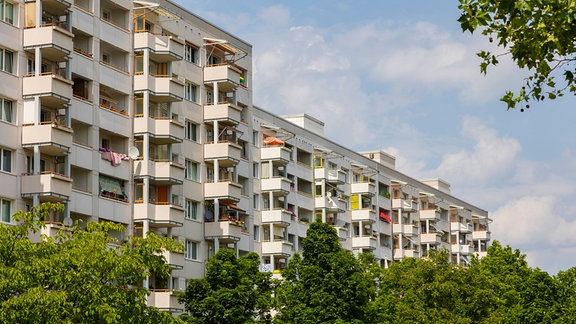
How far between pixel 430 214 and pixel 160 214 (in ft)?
217

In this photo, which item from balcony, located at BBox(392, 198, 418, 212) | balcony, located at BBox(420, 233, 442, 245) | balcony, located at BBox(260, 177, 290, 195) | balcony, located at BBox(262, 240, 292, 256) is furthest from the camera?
balcony, located at BBox(420, 233, 442, 245)

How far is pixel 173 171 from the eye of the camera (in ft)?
229

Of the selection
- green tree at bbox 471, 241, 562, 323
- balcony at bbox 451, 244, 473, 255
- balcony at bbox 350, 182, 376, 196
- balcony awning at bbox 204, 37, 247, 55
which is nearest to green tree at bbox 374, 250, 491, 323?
green tree at bbox 471, 241, 562, 323

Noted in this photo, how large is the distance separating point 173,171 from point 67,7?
12734 mm

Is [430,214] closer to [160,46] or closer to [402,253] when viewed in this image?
[402,253]

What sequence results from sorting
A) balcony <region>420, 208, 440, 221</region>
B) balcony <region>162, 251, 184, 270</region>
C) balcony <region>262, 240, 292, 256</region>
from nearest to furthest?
1. balcony <region>162, 251, 184, 270</region>
2. balcony <region>262, 240, 292, 256</region>
3. balcony <region>420, 208, 440, 221</region>

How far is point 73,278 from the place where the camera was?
137 feet

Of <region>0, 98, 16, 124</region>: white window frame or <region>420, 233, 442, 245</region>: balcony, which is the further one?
<region>420, 233, 442, 245</region>: balcony

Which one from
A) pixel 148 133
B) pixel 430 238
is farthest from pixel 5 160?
pixel 430 238

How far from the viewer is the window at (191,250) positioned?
245 ft

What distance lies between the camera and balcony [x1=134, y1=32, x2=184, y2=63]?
68.9m

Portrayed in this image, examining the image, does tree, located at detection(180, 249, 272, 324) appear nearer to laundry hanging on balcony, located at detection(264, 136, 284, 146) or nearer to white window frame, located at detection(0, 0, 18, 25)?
white window frame, located at detection(0, 0, 18, 25)

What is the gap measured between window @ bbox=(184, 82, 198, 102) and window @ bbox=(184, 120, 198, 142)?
5.31 ft

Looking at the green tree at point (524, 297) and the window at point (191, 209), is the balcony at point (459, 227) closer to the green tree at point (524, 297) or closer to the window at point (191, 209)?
the green tree at point (524, 297)
